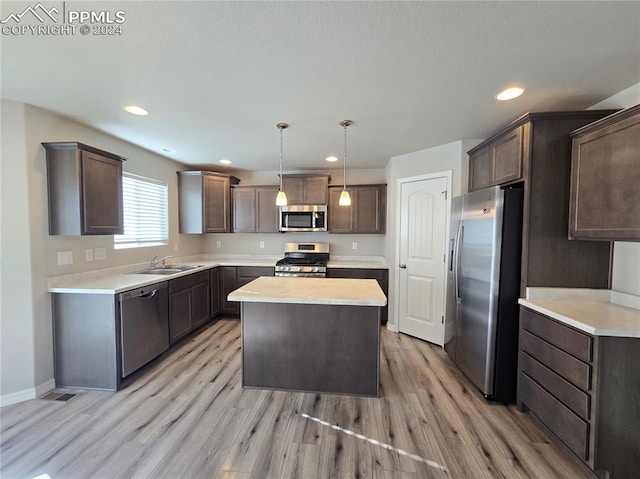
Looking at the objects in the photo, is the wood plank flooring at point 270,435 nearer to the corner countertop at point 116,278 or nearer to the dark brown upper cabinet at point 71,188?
the corner countertop at point 116,278

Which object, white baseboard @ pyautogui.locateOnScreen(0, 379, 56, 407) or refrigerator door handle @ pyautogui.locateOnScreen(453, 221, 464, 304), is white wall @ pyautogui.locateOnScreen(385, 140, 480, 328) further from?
white baseboard @ pyautogui.locateOnScreen(0, 379, 56, 407)

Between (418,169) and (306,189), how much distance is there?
1.76 meters

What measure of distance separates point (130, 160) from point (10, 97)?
123cm

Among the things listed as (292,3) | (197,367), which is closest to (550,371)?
(292,3)

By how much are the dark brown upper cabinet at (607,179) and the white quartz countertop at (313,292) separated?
1519mm

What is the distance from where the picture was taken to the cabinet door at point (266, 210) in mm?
4555

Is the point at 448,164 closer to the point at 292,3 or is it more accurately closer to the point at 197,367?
the point at 292,3

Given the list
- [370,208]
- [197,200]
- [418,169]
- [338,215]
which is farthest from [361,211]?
[197,200]

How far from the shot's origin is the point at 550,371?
1832 mm

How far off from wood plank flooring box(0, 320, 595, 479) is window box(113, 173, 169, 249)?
1709 millimetres

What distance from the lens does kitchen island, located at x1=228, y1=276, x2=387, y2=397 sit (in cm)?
235

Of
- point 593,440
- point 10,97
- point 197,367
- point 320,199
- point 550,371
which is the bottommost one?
point 197,367

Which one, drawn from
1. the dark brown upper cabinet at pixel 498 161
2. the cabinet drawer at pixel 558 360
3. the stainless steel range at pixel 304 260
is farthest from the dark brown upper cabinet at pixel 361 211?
the cabinet drawer at pixel 558 360

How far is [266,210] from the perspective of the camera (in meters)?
4.57
